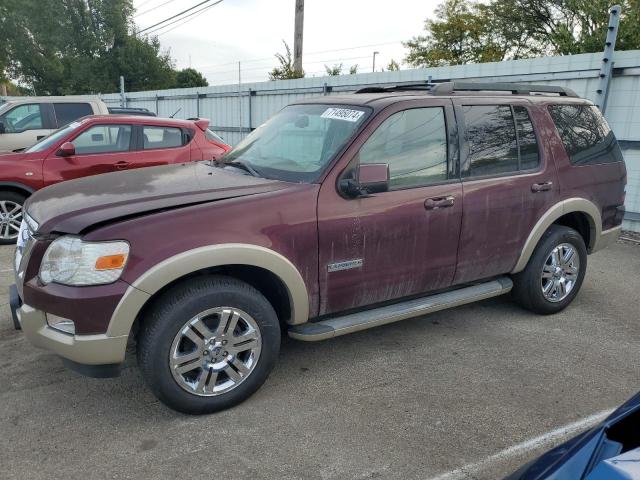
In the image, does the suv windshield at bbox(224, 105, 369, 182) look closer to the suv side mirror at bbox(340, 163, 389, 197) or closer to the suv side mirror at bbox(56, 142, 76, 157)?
the suv side mirror at bbox(340, 163, 389, 197)

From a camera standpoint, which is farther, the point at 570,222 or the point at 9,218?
the point at 9,218

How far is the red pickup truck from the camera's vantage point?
6836 millimetres

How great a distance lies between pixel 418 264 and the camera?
12.3 feet

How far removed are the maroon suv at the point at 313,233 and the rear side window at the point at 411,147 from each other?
0.03ft

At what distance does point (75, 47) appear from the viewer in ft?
139

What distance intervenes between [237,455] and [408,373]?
4.59 ft

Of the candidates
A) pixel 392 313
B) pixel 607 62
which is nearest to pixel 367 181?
pixel 392 313

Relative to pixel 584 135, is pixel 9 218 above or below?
below

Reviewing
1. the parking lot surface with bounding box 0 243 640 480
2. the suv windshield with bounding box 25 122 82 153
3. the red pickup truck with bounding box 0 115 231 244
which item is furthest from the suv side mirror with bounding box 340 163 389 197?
→ the suv windshield with bounding box 25 122 82 153

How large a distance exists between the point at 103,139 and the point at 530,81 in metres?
6.59

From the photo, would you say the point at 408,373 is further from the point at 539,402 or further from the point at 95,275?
the point at 95,275

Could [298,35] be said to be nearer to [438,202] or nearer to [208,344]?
[438,202]

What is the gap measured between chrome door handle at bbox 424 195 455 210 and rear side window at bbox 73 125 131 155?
5108 mm

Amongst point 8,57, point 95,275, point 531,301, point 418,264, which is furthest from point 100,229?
point 8,57
